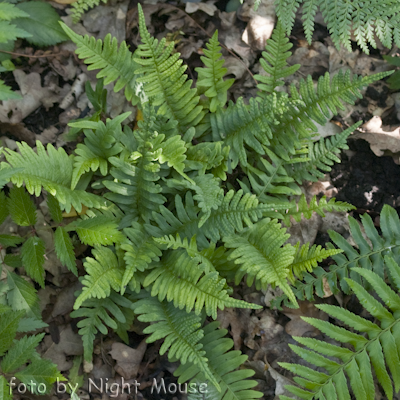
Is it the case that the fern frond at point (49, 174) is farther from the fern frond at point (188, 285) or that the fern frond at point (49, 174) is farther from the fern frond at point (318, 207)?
the fern frond at point (318, 207)

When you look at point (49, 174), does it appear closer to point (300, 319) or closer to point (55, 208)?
point (55, 208)

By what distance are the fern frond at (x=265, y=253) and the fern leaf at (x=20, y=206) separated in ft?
4.63

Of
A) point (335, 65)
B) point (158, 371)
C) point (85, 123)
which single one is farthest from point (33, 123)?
point (335, 65)

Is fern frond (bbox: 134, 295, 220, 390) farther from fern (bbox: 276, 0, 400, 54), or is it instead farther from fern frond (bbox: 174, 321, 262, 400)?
fern (bbox: 276, 0, 400, 54)

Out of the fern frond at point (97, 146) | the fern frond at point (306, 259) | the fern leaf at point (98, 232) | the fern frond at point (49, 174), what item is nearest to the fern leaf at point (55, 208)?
the fern frond at point (49, 174)

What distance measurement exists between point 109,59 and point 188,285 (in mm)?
1743

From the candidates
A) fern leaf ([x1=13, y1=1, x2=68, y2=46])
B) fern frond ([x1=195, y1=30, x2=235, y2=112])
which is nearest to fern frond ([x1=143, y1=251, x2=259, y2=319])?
fern frond ([x1=195, y1=30, x2=235, y2=112])

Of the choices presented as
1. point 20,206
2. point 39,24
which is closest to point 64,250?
point 20,206

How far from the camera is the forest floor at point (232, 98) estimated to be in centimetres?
286

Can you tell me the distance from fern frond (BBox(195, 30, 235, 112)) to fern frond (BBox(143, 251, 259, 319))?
47.8 inches

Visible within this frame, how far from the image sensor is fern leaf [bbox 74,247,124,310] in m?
2.27

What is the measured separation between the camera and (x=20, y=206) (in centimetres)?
258

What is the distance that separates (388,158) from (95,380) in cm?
306

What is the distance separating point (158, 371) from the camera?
9.37ft
